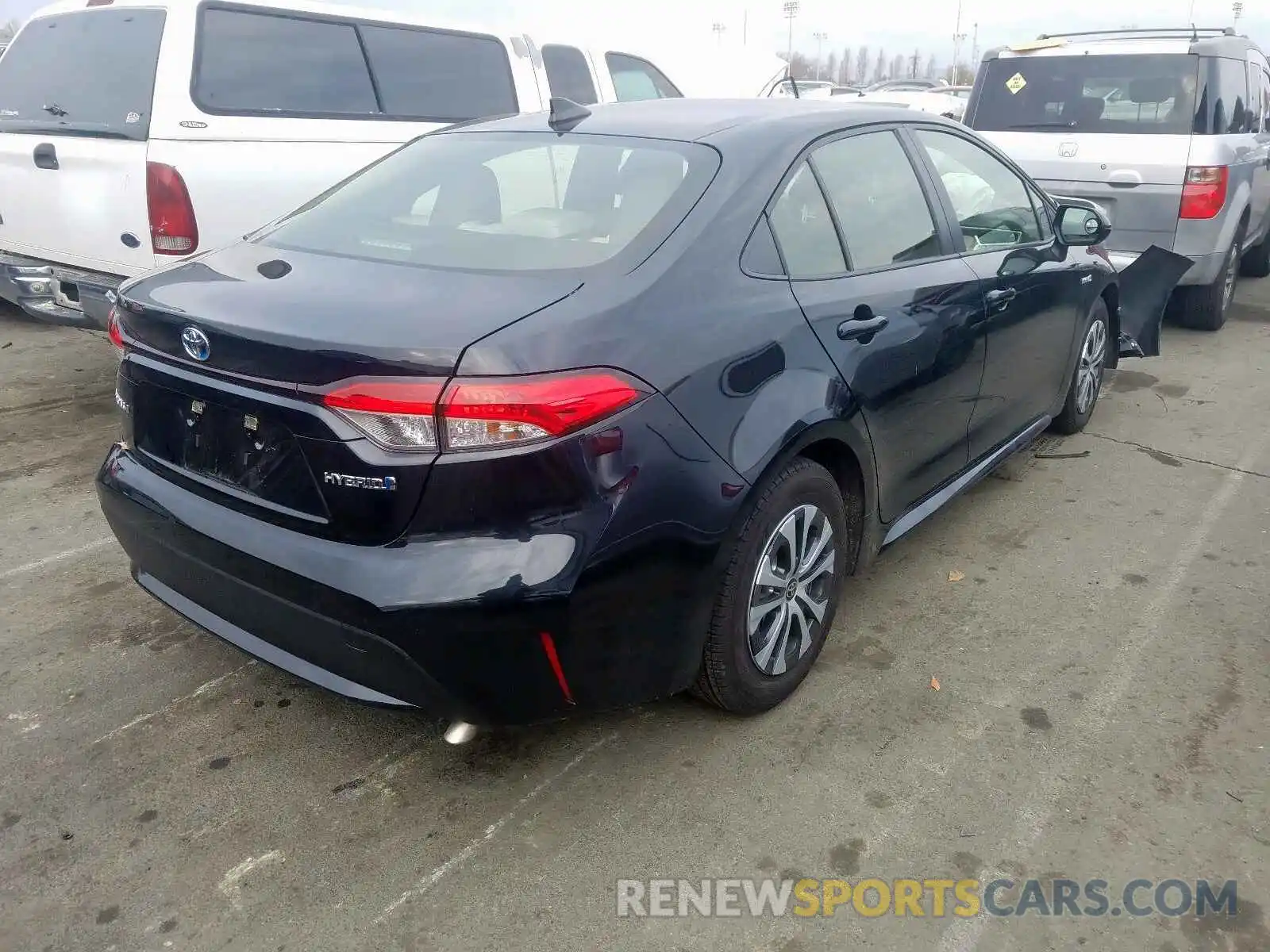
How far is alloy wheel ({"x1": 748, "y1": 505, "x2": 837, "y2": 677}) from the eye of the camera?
267cm

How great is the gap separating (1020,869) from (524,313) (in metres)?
1.68

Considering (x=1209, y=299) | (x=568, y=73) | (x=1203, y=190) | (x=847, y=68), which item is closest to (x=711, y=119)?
(x=568, y=73)

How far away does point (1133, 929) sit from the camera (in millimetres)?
2184

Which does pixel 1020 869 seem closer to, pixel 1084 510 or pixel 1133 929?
pixel 1133 929

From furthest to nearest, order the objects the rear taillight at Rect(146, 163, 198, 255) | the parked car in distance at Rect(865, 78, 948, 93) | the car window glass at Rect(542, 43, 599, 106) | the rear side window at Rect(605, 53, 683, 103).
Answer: the parked car in distance at Rect(865, 78, 948, 93) → the rear side window at Rect(605, 53, 683, 103) → the car window glass at Rect(542, 43, 599, 106) → the rear taillight at Rect(146, 163, 198, 255)

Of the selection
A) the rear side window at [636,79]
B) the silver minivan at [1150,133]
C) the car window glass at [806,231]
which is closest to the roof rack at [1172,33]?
the silver minivan at [1150,133]

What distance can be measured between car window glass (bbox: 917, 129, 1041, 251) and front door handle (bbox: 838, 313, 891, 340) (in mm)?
814

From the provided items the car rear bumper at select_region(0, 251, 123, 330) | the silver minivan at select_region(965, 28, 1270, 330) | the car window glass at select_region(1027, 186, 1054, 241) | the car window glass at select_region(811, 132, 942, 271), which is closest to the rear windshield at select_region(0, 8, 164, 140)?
the car rear bumper at select_region(0, 251, 123, 330)

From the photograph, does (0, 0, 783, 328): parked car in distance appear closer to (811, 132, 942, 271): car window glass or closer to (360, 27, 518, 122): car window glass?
(360, 27, 518, 122): car window glass

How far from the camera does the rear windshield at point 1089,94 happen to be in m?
6.63

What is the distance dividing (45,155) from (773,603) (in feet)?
14.2

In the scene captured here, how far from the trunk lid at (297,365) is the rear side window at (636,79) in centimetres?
531

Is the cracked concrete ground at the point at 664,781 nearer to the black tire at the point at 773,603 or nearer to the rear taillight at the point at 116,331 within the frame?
the black tire at the point at 773,603

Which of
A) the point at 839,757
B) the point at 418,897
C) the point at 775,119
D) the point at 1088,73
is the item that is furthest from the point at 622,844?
the point at 1088,73
